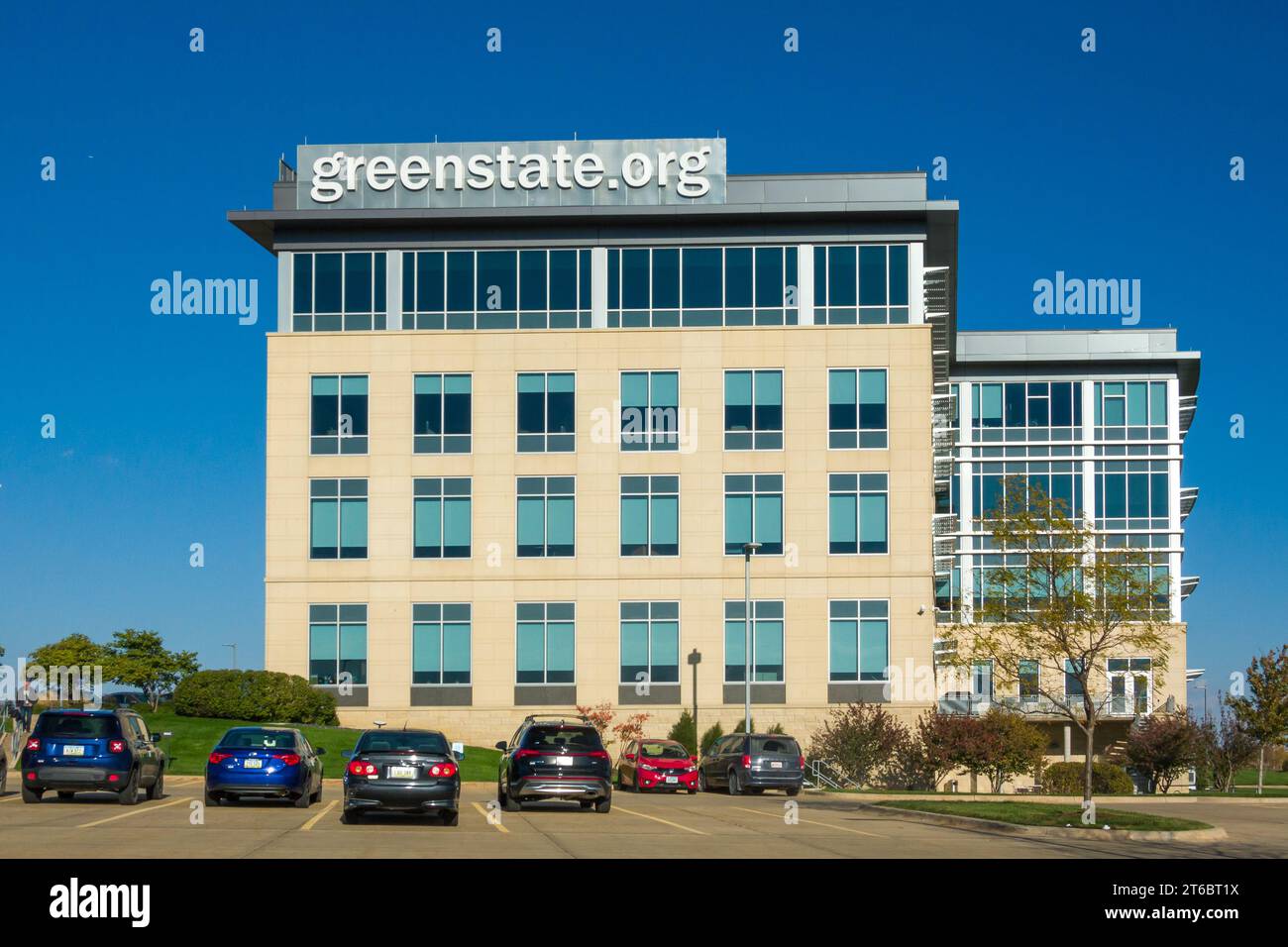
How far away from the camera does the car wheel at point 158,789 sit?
105 feet

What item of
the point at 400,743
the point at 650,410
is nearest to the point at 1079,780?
the point at 650,410

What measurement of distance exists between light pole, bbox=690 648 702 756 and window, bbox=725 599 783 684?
1187 mm

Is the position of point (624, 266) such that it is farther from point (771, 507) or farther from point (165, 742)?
point (165, 742)

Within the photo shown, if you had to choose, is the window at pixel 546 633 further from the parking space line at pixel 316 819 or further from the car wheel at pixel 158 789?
the car wheel at pixel 158 789

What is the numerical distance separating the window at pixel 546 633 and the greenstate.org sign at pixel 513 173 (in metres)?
15.8

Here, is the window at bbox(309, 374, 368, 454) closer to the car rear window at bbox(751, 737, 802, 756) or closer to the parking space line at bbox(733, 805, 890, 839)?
the car rear window at bbox(751, 737, 802, 756)

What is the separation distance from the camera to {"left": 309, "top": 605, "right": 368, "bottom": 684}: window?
6025cm

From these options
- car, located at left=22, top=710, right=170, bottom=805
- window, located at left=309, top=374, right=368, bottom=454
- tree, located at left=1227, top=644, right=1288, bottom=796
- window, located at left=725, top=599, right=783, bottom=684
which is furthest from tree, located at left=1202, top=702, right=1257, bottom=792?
car, located at left=22, top=710, right=170, bottom=805

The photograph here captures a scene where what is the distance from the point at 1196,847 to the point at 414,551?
1560 inches

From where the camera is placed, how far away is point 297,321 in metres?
61.5

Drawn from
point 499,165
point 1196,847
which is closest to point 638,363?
point 499,165

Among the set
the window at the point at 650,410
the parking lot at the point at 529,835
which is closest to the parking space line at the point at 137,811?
the parking lot at the point at 529,835

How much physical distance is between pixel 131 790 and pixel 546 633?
3146 cm
